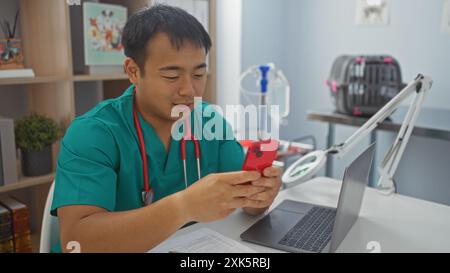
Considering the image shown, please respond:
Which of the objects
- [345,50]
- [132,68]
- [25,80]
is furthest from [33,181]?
→ [345,50]

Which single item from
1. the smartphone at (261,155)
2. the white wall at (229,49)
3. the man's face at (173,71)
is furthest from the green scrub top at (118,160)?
the white wall at (229,49)

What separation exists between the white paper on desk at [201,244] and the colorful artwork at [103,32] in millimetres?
648

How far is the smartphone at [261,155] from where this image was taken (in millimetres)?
647

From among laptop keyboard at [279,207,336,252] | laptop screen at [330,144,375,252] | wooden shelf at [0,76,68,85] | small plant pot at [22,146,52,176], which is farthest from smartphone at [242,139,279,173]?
small plant pot at [22,146,52,176]

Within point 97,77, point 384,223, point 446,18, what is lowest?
point 384,223

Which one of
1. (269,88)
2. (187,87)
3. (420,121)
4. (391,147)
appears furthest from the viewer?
(269,88)

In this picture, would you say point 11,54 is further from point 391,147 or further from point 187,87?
point 391,147

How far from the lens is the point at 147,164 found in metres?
0.99

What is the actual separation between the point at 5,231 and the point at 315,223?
0.95m

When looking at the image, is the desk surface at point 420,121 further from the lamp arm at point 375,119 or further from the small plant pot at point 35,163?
the small plant pot at point 35,163

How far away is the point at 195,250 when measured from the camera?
837 millimetres

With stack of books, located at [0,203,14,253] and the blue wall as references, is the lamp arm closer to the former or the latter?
stack of books, located at [0,203,14,253]

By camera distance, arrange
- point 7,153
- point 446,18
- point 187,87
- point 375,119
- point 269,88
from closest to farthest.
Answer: point 187,87 → point 375,119 → point 7,153 → point 446,18 → point 269,88

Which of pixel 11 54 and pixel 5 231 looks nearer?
pixel 11 54
